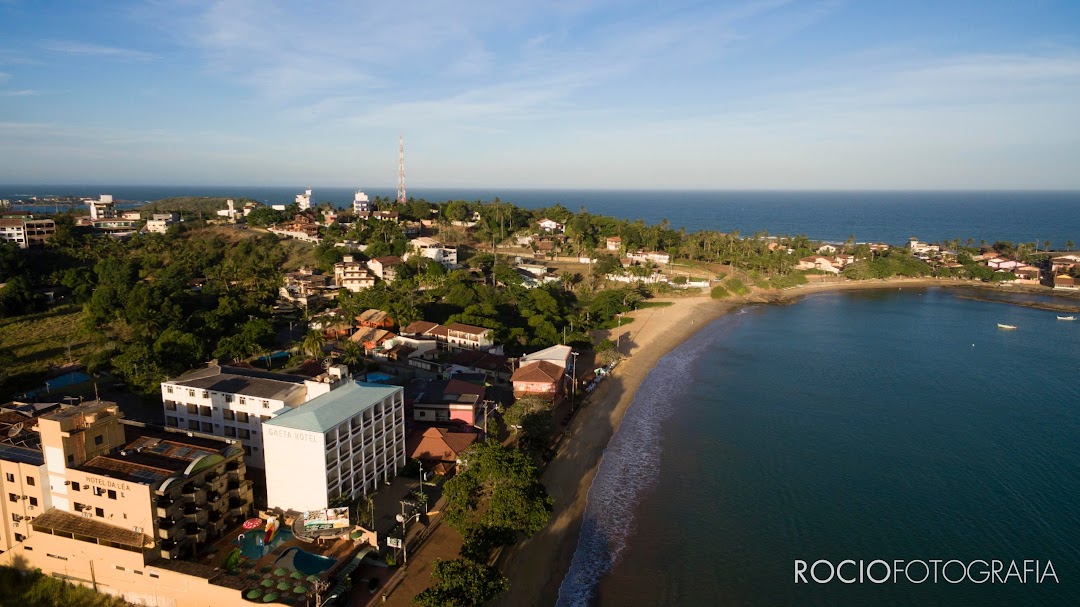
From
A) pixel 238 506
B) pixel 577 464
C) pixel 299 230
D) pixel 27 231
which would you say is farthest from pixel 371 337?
pixel 27 231

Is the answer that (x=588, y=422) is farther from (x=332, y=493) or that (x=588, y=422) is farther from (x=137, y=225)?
(x=137, y=225)

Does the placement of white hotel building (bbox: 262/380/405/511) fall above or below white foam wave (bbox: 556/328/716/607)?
above

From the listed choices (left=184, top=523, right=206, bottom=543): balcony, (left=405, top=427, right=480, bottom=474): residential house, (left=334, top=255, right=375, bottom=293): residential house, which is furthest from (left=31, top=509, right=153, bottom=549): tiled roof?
(left=334, top=255, right=375, bottom=293): residential house

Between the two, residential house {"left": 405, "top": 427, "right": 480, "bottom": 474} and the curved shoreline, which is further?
residential house {"left": 405, "top": 427, "right": 480, "bottom": 474}

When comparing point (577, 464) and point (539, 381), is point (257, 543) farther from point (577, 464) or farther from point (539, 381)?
point (539, 381)

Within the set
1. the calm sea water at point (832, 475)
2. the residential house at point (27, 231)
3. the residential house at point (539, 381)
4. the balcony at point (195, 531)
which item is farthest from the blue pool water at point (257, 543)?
the residential house at point (27, 231)

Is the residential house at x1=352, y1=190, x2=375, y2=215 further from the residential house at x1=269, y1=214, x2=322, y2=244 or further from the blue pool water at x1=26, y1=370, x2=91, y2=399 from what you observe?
the blue pool water at x1=26, y1=370, x2=91, y2=399

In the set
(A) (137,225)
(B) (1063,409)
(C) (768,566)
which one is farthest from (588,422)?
(A) (137,225)

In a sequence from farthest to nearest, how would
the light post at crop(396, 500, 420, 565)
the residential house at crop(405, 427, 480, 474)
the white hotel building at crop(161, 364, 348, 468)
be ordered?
the residential house at crop(405, 427, 480, 474), the white hotel building at crop(161, 364, 348, 468), the light post at crop(396, 500, 420, 565)
